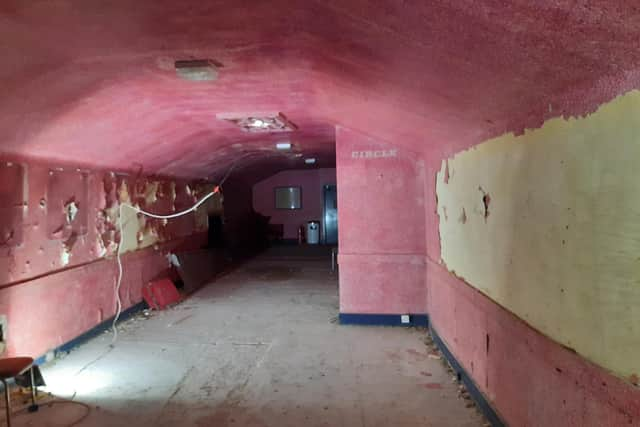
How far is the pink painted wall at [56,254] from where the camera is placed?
3.43m

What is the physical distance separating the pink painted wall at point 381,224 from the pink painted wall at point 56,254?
9.23ft

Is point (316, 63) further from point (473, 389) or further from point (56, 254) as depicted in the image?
point (56, 254)

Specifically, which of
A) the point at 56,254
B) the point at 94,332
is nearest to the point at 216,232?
the point at 94,332

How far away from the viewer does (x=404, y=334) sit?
4523 millimetres

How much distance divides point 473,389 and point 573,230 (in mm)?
1825

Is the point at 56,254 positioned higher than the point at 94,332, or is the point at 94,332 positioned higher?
the point at 56,254

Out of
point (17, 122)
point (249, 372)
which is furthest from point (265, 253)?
point (17, 122)

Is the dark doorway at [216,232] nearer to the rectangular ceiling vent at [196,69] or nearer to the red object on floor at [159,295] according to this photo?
the red object on floor at [159,295]

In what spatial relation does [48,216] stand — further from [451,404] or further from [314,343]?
[451,404]

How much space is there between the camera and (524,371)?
7.00 feet

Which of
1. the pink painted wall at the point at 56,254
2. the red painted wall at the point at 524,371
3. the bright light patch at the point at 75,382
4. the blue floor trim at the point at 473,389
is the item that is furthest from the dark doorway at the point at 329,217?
the bright light patch at the point at 75,382

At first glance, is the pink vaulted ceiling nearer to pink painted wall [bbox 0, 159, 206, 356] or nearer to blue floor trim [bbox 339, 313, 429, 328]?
pink painted wall [bbox 0, 159, 206, 356]

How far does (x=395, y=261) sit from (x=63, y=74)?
12.1 ft


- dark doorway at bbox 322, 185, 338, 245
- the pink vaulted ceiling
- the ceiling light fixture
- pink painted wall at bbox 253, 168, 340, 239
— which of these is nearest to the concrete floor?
the pink vaulted ceiling
